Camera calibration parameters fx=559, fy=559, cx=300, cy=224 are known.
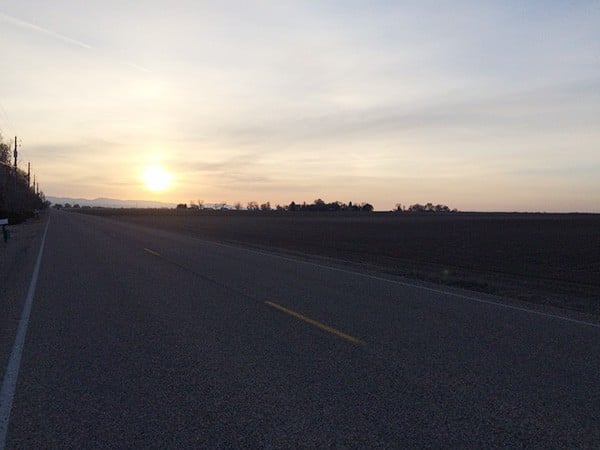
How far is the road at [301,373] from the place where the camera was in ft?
15.7

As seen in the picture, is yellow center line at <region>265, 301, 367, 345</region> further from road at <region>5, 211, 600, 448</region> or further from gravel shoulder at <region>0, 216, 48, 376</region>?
gravel shoulder at <region>0, 216, 48, 376</region>

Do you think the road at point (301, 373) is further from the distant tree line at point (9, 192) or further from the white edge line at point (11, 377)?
the distant tree line at point (9, 192)

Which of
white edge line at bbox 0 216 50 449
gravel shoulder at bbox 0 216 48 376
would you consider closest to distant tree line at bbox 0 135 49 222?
gravel shoulder at bbox 0 216 48 376

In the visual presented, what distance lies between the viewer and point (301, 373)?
20.9ft

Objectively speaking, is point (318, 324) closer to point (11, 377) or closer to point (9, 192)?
point (11, 377)

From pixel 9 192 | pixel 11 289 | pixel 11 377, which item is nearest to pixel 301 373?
pixel 11 377

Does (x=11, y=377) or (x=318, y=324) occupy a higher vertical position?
(x=318, y=324)

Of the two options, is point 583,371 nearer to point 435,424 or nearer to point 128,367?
point 435,424

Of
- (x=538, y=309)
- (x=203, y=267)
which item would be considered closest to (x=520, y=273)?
(x=538, y=309)

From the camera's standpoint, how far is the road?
189 inches

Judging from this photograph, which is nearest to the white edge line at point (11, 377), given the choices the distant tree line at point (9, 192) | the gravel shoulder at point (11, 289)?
the gravel shoulder at point (11, 289)

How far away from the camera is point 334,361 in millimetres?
6855

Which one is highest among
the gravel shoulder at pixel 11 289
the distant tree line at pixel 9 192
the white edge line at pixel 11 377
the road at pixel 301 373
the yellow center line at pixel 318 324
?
the distant tree line at pixel 9 192

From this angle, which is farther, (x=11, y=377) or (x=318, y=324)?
(x=318, y=324)
